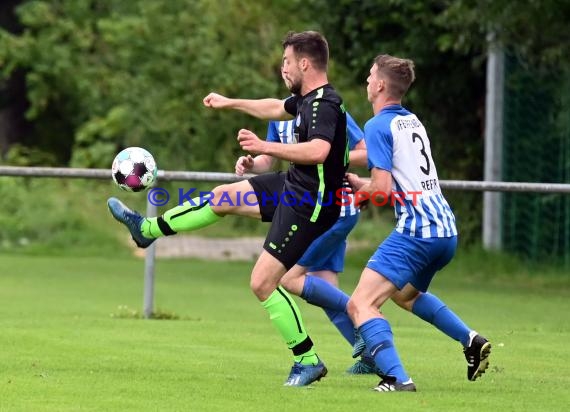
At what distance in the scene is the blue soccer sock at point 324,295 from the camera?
9203 mm

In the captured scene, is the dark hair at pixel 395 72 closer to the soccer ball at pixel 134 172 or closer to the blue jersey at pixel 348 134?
the blue jersey at pixel 348 134

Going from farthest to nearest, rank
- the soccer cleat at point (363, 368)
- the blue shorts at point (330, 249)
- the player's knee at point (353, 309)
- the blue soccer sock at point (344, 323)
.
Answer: the blue shorts at point (330, 249), the blue soccer sock at point (344, 323), the soccer cleat at point (363, 368), the player's knee at point (353, 309)

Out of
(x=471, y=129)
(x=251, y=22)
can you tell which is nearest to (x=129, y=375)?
(x=471, y=129)

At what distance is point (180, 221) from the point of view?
8.84 metres

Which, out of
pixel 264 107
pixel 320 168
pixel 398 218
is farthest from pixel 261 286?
pixel 264 107

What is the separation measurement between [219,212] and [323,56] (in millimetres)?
1284

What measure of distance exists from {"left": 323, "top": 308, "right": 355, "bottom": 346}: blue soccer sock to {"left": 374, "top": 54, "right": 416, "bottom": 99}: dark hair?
1922mm

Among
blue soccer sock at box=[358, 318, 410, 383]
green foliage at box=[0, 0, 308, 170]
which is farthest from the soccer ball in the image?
green foliage at box=[0, 0, 308, 170]

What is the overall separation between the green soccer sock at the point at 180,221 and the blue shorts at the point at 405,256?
1.30m

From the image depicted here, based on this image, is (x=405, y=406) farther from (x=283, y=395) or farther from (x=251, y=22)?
(x=251, y=22)

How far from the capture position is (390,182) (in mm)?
7801

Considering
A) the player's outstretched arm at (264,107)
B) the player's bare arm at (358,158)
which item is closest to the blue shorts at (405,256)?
the player's bare arm at (358,158)

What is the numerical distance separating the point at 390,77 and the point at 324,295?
→ 1833mm

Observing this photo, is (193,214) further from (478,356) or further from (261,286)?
(478,356)
